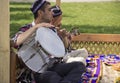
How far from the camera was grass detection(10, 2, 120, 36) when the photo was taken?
45.4 ft

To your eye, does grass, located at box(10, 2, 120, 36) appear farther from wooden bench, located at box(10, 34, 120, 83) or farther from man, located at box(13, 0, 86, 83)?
man, located at box(13, 0, 86, 83)

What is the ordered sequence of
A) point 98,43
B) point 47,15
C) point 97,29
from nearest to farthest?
point 47,15, point 98,43, point 97,29

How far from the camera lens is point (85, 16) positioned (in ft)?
54.5

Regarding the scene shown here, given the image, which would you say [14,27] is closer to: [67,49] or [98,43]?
[98,43]

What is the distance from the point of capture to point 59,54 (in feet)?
17.4

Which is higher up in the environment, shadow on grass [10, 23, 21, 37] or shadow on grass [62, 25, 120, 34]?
shadow on grass [10, 23, 21, 37]

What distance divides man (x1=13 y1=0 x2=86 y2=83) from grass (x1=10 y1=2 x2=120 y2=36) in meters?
6.68

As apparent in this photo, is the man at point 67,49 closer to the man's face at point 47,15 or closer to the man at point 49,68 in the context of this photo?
the man at point 49,68

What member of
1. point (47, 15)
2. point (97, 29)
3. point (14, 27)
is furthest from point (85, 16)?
point (47, 15)

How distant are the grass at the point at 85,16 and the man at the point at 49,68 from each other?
21.9 ft

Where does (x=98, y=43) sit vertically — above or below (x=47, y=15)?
below

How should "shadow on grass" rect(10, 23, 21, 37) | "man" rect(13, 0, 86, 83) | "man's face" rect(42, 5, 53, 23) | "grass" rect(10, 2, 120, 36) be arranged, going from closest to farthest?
"man" rect(13, 0, 86, 83) → "man's face" rect(42, 5, 53, 23) → "shadow on grass" rect(10, 23, 21, 37) → "grass" rect(10, 2, 120, 36)

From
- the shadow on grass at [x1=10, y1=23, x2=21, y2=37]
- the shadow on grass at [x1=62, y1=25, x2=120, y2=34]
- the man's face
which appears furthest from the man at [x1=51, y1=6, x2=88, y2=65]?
the shadow on grass at [x1=62, y1=25, x2=120, y2=34]

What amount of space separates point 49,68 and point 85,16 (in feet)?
37.0
